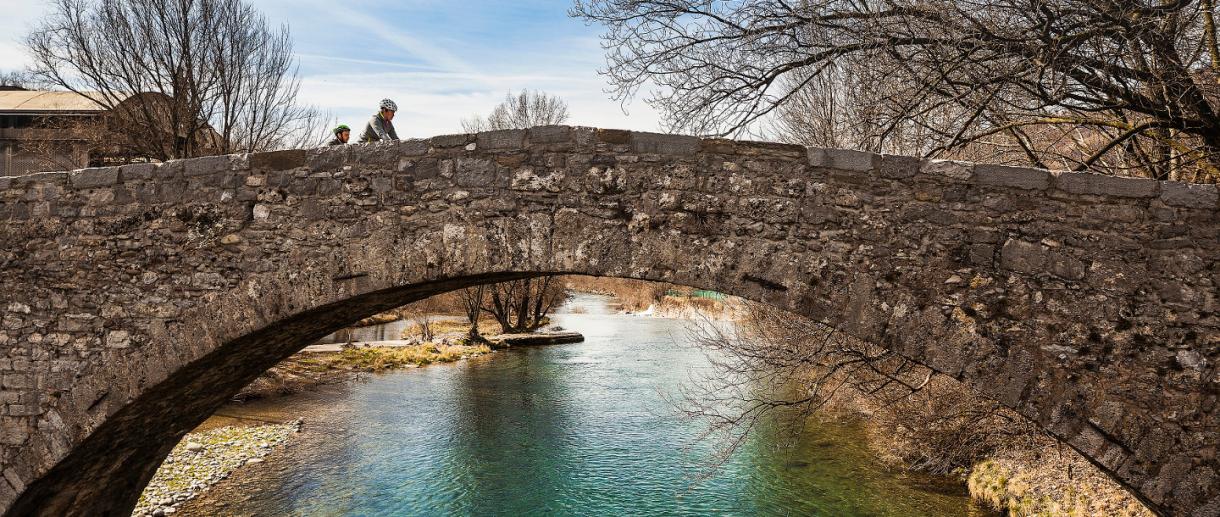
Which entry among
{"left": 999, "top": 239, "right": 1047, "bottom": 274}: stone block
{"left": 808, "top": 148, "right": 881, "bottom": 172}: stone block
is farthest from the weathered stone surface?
{"left": 999, "top": 239, "right": 1047, "bottom": 274}: stone block

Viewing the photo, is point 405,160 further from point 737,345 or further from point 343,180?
point 737,345

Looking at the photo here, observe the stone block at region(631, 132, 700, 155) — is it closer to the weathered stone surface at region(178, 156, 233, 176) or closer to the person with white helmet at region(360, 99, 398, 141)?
the person with white helmet at region(360, 99, 398, 141)

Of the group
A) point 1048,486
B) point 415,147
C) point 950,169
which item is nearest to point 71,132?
point 415,147

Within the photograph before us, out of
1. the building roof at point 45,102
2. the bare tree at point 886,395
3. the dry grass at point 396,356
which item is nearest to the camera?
the bare tree at point 886,395

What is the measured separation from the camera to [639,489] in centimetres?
938

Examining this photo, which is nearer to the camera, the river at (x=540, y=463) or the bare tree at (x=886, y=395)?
the bare tree at (x=886, y=395)

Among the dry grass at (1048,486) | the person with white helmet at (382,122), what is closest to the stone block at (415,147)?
the person with white helmet at (382,122)

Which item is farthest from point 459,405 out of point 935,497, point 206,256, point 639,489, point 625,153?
point 625,153

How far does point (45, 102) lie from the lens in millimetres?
16656

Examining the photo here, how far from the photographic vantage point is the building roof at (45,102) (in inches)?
577

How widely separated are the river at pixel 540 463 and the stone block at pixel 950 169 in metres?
5.47

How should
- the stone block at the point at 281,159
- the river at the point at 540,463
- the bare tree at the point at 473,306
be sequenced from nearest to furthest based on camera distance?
the stone block at the point at 281,159, the river at the point at 540,463, the bare tree at the point at 473,306

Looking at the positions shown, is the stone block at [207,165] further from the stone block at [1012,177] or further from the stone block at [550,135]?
the stone block at [1012,177]

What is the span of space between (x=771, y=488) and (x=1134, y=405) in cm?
575
